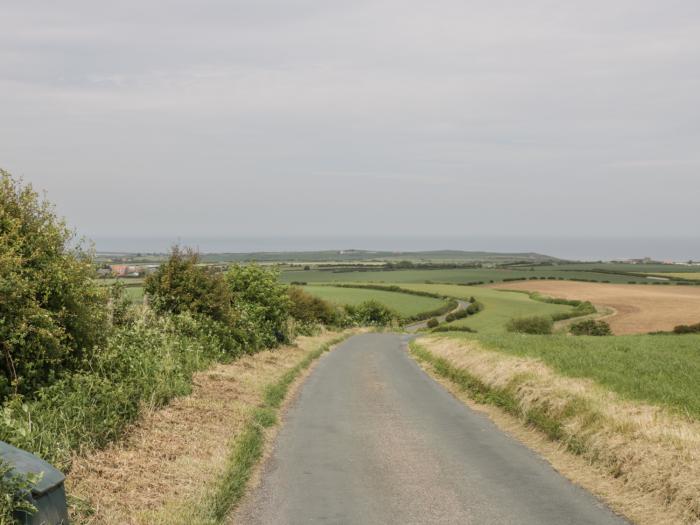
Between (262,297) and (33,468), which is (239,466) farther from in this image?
(262,297)

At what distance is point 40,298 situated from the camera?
1180cm

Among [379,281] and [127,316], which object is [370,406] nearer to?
[127,316]

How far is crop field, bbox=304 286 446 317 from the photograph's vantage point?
318ft

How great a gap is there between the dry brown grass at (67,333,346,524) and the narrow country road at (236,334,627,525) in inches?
41.0

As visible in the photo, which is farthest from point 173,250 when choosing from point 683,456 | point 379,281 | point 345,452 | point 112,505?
point 379,281

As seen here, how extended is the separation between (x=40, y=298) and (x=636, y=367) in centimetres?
1670

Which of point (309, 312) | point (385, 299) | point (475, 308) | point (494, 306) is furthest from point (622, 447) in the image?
point (385, 299)

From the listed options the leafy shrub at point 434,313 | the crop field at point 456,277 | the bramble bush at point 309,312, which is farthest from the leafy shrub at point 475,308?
the crop field at point 456,277

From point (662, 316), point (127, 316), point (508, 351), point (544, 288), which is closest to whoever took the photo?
point (127, 316)

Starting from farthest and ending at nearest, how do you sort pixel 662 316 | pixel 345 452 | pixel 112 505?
pixel 662 316, pixel 345 452, pixel 112 505

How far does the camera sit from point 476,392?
20.1m

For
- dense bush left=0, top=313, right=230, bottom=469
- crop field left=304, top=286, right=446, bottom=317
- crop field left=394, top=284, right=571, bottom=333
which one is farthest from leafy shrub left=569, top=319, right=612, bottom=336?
dense bush left=0, top=313, right=230, bottom=469

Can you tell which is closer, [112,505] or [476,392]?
[112,505]

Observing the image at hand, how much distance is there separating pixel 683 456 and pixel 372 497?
16.2 feet
